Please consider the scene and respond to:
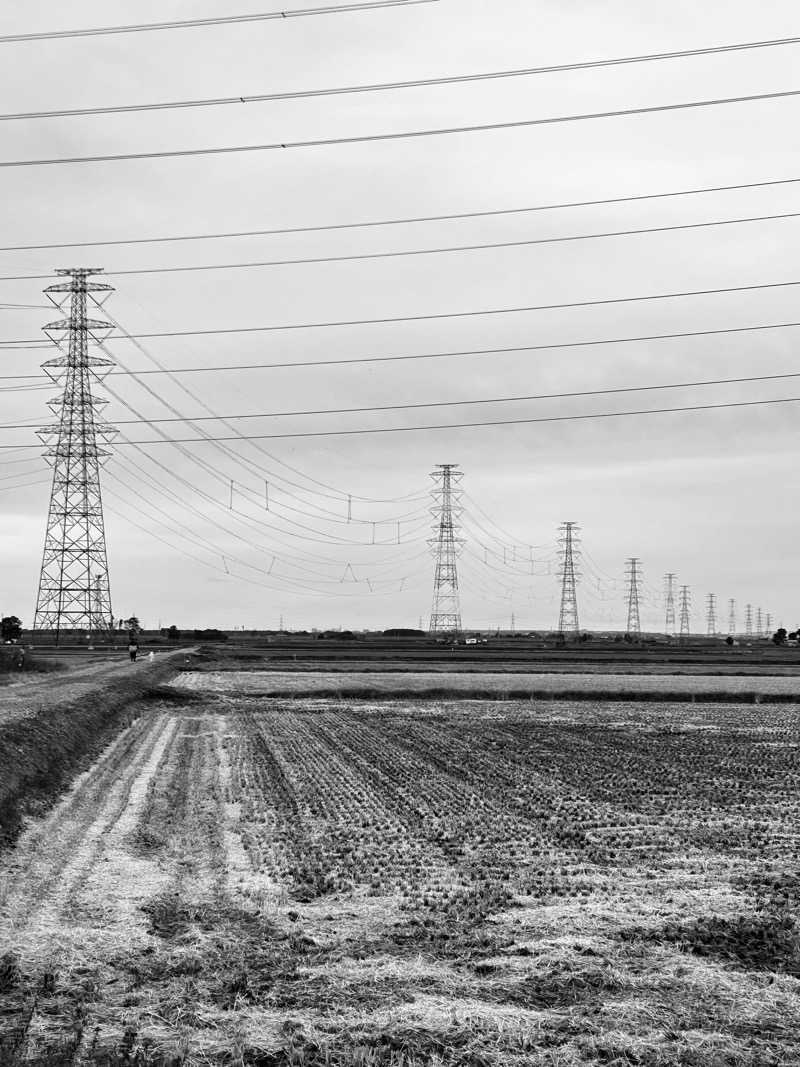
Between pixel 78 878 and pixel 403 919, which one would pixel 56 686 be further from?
pixel 403 919

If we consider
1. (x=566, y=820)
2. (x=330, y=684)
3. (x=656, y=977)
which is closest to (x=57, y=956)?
(x=656, y=977)

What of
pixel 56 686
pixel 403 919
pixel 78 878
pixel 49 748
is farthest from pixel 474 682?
pixel 403 919

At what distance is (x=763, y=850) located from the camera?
58.5 ft

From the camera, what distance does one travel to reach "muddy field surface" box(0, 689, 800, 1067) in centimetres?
941

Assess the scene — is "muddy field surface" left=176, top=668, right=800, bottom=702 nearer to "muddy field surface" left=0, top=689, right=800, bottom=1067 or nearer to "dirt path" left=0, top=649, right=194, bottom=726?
"dirt path" left=0, top=649, right=194, bottom=726

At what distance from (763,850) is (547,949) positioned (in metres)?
7.49

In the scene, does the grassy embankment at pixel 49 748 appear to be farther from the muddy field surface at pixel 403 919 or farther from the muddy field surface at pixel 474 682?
the muddy field surface at pixel 474 682

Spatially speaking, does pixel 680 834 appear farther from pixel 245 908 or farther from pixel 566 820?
pixel 245 908

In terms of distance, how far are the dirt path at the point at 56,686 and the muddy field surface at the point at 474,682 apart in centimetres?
480

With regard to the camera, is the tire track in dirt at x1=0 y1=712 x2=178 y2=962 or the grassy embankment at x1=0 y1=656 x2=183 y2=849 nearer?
the tire track in dirt at x1=0 y1=712 x2=178 y2=962

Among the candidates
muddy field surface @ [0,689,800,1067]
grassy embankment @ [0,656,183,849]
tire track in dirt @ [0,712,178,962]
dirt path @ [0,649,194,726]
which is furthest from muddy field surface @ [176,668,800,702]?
tire track in dirt @ [0,712,178,962]

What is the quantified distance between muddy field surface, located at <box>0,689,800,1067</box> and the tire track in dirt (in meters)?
0.06

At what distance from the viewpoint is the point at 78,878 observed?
14953mm

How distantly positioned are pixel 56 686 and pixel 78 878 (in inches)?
1261
